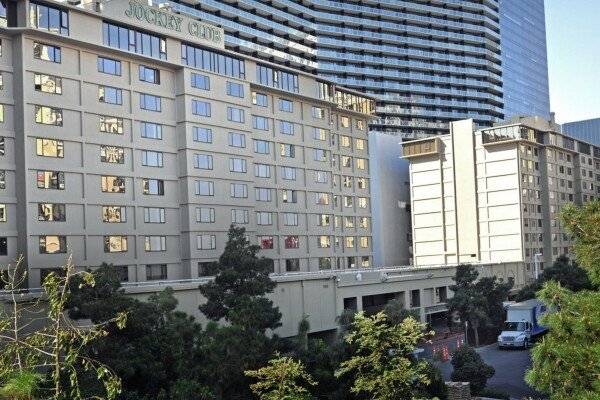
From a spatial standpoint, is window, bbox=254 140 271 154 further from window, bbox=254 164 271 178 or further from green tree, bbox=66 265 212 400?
green tree, bbox=66 265 212 400

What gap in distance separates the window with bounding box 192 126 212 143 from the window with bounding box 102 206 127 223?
10.1 metres

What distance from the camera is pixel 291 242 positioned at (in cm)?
7775

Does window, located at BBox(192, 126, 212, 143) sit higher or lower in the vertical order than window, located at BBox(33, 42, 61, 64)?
lower

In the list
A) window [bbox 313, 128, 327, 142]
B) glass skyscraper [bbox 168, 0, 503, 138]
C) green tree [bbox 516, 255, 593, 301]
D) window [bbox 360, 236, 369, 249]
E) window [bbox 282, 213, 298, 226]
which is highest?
glass skyscraper [bbox 168, 0, 503, 138]

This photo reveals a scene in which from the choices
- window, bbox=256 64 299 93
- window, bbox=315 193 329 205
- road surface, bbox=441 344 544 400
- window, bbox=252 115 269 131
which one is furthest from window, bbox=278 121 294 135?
road surface, bbox=441 344 544 400

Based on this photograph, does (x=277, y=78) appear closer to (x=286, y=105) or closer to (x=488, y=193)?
(x=286, y=105)

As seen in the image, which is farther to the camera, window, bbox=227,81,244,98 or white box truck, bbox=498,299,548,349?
window, bbox=227,81,244,98

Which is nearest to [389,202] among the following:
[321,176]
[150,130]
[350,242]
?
[350,242]

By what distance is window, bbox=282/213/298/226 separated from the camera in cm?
7714

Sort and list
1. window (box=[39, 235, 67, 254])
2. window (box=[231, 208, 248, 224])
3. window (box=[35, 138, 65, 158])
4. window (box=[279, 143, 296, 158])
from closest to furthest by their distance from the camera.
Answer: window (box=[39, 235, 67, 254]) → window (box=[35, 138, 65, 158]) → window (box=[231, 208, 248, 224]) → window (box=[279, 143, 296, 158])

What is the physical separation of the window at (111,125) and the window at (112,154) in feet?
4.65

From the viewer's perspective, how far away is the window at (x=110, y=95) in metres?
56.8

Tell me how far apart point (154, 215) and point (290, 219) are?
68.3 ft

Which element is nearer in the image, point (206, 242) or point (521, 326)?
point (521, 326)
